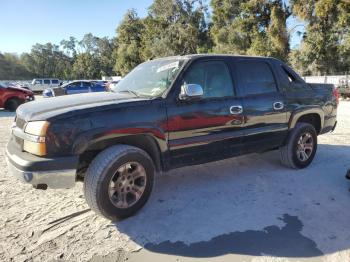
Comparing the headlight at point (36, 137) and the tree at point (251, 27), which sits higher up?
the tree at point (251, 27)

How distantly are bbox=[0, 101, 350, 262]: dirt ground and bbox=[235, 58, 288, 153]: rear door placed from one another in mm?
609

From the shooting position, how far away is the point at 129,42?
5997 centimetres

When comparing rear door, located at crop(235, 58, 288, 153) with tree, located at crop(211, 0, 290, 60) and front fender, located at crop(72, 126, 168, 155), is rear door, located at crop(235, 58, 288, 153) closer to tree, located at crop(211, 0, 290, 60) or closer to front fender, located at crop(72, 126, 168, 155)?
front fender, located at crop(72, 126, 168, 155)

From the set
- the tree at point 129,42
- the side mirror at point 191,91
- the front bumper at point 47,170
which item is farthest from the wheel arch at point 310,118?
the tree at point 129,42

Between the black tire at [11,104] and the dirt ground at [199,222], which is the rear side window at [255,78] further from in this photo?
the black tire at [11,104]

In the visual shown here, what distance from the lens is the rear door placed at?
184 inches

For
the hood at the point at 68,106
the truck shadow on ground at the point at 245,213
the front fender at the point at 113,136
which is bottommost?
the truck shadow on ground at the point at 245,213

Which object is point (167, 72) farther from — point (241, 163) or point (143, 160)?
point (241, 163)

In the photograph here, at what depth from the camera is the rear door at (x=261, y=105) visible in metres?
4.68

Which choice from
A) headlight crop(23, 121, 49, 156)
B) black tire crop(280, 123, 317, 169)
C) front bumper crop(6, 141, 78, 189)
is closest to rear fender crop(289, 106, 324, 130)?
black tire crop(280, 123, 317, 169)

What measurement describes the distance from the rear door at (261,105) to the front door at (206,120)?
0.61 feet

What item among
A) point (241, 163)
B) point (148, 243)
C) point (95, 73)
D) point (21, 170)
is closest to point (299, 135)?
point (241, 163)

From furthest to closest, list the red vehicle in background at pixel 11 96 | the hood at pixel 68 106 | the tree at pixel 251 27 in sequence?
the tree at pixel 251 27 → the red vehicle in background at pixel 11 96 → the hood at pixel 68 106

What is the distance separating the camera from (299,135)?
5.38 meters
